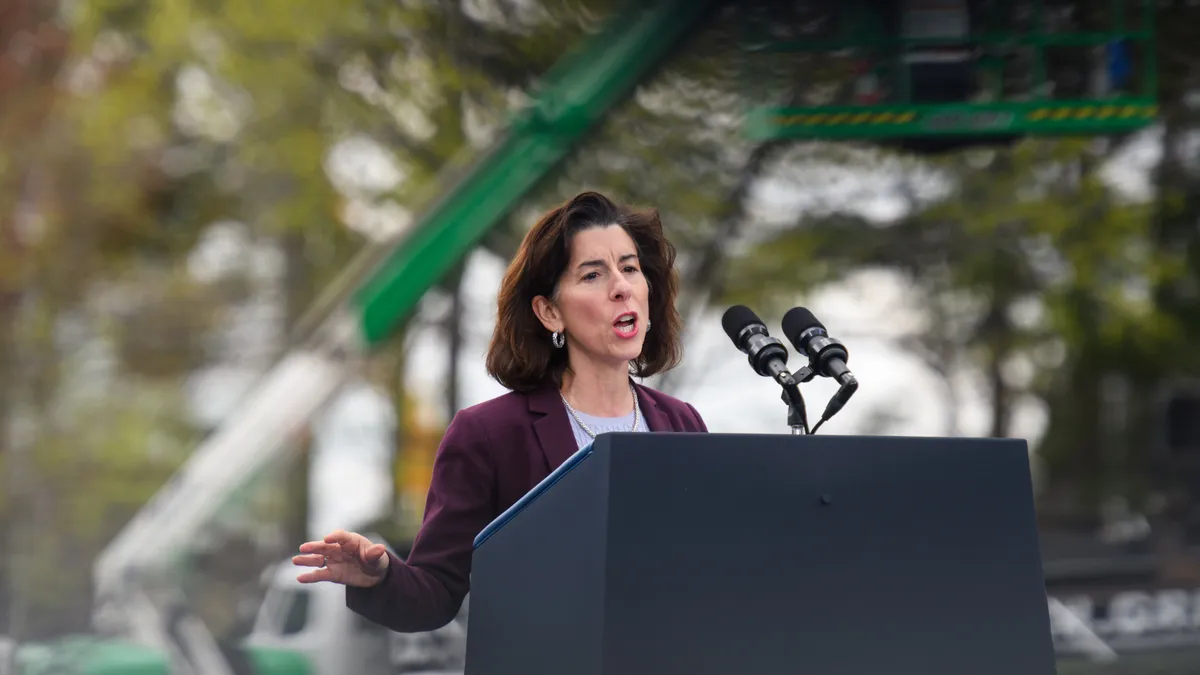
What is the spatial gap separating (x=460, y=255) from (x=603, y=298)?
20.1 feet

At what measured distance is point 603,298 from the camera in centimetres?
242

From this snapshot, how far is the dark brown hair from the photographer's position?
248 cm

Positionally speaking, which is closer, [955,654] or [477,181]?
[955,654]

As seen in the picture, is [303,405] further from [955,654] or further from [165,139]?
[955,654]

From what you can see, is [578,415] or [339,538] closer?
[339,538]

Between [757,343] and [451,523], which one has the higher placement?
[757,343]

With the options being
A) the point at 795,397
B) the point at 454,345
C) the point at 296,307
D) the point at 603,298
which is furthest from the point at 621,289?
the point at 296,307

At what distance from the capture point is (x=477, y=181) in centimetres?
859

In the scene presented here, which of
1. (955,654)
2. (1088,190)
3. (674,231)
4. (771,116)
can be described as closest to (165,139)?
(674,231)

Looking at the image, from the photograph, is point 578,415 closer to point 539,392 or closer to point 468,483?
point 539,392

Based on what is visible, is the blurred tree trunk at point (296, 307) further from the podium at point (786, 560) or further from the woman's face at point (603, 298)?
→ the podium at point (786, 560)

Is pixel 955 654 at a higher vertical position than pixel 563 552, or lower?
lower

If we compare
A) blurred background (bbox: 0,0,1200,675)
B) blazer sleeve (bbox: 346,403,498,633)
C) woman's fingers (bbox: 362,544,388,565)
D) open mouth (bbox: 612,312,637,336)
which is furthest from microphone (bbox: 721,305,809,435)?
blurred background (bbox: 0,0,1200,675)

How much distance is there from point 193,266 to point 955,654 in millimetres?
12540
